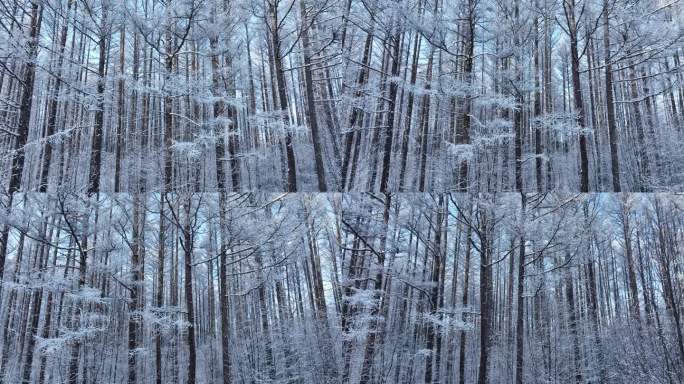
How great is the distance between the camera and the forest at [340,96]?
16.7 feet

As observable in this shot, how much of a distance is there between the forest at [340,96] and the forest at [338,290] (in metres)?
0.23

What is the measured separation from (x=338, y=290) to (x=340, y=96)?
1.62 metres

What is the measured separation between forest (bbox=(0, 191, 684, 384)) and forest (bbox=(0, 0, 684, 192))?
0.76 ft

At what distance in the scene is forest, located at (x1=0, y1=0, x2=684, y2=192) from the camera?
5.10m

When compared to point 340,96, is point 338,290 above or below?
below

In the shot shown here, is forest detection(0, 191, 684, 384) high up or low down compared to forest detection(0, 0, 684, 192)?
down

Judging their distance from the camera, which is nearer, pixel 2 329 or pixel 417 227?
pixel 2 329

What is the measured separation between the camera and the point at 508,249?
17.0 ft

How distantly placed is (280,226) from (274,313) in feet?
2.31

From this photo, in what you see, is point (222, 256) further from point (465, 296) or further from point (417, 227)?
point (465, 296)

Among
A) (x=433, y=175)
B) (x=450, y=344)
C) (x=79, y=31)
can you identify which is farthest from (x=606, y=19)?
(x=79, y=31)

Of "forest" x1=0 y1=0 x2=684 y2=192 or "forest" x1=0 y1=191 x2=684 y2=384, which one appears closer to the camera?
"forest" x1=0 y1=191 x2=684 y2=384

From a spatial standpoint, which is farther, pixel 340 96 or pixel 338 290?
pixel 340 96

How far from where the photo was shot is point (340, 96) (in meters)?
5.29
